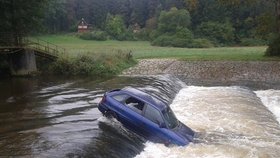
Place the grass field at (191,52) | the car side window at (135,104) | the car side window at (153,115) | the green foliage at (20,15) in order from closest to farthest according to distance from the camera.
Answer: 1. the car side window at (153,115)
2. the car side window at (135,104)
3. the green foliage at (20,15)
4. the grass field at (191,52)

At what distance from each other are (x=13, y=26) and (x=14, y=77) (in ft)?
17.6

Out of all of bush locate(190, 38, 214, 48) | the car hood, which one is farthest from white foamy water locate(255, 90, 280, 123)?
bush locate(190, 38, 214, 48)

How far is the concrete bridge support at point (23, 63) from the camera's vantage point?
3853cm

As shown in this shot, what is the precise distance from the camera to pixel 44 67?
40.5 metres

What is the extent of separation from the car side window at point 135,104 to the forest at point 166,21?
188 ft

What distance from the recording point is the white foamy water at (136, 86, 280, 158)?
1745cm

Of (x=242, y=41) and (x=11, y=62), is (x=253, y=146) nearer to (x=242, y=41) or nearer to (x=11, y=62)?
(x=11, y=62)

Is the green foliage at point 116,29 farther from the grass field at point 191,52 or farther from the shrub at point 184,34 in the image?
the grass field at point 191,52

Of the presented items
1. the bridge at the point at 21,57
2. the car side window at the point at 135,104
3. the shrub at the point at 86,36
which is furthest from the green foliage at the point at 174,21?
the car side window at the point at 135,104

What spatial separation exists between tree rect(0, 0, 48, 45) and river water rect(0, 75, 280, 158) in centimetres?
652

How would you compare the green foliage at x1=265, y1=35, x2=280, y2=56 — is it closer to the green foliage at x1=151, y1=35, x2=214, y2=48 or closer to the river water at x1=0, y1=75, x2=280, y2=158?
the river water at x1=0, y1=75, x2=280, y2=158

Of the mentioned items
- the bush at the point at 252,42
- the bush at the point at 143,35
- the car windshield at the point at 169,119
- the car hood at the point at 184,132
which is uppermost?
the car windshield at the point at 169,119

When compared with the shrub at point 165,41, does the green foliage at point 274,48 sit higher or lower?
higher

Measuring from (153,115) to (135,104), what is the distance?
3.27 ft
